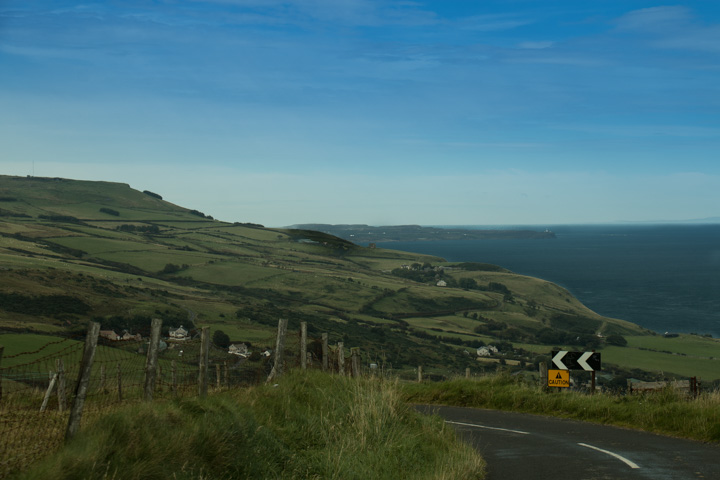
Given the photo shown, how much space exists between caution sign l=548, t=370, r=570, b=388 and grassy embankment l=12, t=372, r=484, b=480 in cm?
622

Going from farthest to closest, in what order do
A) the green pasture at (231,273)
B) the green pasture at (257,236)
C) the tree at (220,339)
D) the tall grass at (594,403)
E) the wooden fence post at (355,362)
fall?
the green pasture at (257,236)
the green pasture at (231,273)
the tree at (220,339)
the wooden fence post at (355,362)
the tall grass at (594,403)

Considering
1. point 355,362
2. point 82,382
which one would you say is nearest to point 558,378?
point 355,362

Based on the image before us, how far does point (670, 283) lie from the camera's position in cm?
19250

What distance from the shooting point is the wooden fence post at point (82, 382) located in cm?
757

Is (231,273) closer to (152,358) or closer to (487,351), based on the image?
(487,351)

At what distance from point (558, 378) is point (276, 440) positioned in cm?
1081

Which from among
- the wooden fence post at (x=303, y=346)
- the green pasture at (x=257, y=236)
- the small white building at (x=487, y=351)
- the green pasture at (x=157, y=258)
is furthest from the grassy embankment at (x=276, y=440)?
the green pasture at (x=257, y=236)

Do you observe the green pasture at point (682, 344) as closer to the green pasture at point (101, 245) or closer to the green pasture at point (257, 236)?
the green pasture at point (101, 245)

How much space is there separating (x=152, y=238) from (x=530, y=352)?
119 metres

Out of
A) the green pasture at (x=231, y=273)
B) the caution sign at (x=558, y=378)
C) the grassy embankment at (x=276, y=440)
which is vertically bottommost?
the green pasture at (x=231, y=273)

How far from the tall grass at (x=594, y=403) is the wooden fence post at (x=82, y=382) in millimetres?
10358

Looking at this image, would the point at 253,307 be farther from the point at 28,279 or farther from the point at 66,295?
the point at 28,279

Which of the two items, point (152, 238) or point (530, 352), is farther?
point (152, 238)

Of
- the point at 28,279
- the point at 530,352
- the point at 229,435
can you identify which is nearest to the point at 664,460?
the point at 229,435
